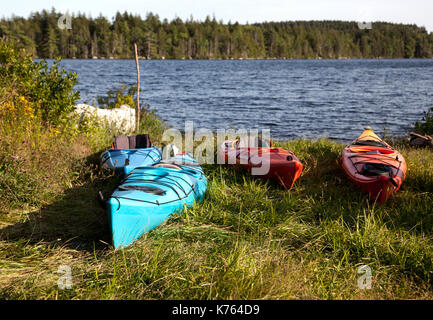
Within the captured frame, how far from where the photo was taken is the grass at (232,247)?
321 centimetres

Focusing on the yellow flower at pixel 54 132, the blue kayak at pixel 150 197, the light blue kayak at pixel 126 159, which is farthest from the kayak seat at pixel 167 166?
the yellow flower at pixel 54 132

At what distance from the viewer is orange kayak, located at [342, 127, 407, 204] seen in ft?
17.6

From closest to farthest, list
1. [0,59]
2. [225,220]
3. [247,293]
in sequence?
1. [247,293]
2. [225,220]
3. [0,59]

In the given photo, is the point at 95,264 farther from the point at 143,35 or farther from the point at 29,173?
the point at 143,35

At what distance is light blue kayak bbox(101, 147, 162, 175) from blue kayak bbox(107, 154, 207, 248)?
2.37 feet

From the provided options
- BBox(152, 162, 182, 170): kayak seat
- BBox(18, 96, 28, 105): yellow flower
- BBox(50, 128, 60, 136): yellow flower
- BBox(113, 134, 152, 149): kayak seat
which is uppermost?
BBox(18, 96, 28, 105): yellow flower

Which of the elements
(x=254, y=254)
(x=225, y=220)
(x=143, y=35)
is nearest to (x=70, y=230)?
(x=225, y=220)

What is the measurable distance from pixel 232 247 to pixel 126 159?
127 inches

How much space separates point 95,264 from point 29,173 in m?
2.42

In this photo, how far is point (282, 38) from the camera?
122 metres

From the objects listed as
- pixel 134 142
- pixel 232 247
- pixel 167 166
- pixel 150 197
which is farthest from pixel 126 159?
pixel 232 247

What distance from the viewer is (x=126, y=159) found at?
6410 mm

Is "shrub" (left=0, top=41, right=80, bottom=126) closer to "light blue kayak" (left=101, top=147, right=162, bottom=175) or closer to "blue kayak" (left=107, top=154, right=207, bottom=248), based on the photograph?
"light blue kayak" (left=101, top=147, right=162, bottom=175)

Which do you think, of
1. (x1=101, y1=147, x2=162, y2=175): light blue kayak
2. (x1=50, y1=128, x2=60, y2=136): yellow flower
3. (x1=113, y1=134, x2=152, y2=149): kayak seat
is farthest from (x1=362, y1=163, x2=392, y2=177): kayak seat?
(x1=50, y1=128, x2=60, y2=136): yellow flower
